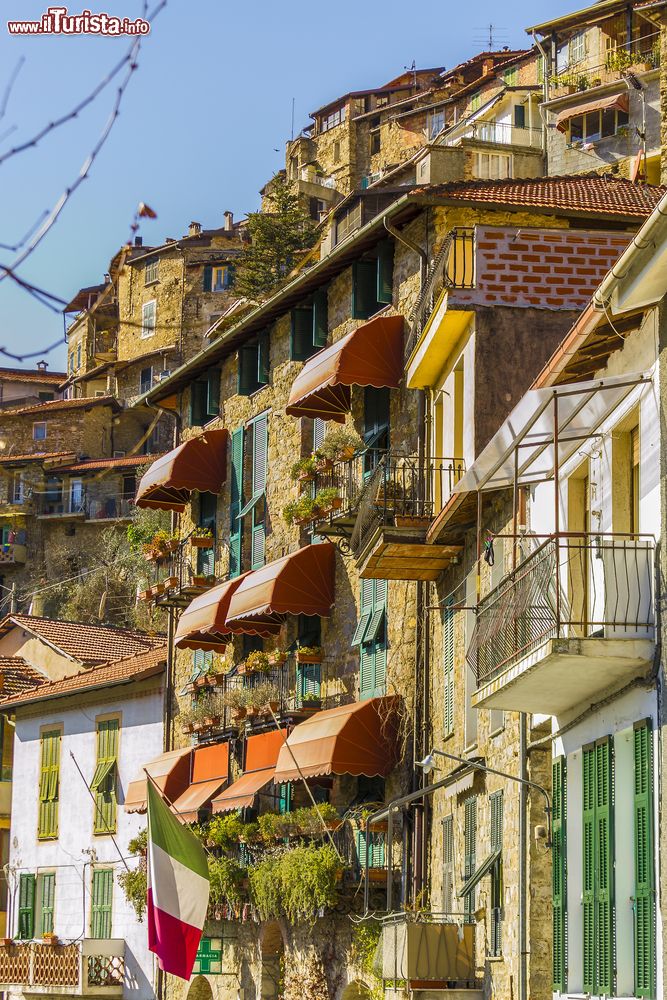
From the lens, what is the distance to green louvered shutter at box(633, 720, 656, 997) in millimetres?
13305

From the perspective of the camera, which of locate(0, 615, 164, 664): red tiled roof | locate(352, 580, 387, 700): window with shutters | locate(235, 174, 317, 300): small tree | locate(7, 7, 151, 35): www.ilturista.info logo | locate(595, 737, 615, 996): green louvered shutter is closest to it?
locate(7, 7, 151, 35): www.ilturista.info logo

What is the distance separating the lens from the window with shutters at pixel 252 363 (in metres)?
31.2

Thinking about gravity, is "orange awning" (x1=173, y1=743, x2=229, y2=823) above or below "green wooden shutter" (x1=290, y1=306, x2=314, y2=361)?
below

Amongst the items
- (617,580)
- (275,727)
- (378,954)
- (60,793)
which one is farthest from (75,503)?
(617,580)

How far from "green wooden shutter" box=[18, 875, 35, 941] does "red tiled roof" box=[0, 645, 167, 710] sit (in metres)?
3.81

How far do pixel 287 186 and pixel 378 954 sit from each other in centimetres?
5306

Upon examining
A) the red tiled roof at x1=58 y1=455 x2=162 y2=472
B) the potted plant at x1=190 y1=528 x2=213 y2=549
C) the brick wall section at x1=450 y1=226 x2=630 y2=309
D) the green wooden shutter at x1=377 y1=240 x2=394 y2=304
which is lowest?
the potted plant at x1=190 y1=528 x2=213 y2=549

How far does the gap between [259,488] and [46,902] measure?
11.9m

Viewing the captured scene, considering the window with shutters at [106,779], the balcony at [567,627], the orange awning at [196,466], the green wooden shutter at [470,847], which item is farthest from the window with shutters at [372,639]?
the window with shutters at [106,779]

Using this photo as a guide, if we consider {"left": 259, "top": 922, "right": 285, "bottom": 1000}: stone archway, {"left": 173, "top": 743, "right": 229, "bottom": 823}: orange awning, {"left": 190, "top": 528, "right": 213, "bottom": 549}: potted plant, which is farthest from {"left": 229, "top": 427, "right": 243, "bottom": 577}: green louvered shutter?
{"left": 259, "top": 922, "right": 285, "bottom": 1000}: stone archway

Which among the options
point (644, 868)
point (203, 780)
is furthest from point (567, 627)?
point (203, 780)

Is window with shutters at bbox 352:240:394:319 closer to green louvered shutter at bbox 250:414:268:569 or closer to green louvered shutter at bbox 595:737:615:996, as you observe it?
green louvered shutter at bbox 250:414:268:569

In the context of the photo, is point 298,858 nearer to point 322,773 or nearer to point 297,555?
point 322,773

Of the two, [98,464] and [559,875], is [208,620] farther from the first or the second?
[98,464]
